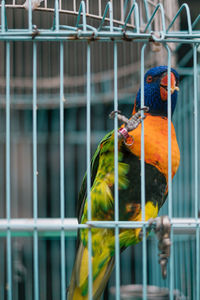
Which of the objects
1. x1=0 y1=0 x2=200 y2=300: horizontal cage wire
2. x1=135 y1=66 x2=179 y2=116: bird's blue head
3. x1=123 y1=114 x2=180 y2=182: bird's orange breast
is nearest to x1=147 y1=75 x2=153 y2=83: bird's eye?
x1=135 y1=66 x2=179 y2=116: bird's blue head

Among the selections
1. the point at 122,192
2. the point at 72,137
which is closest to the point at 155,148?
the point at 122,192

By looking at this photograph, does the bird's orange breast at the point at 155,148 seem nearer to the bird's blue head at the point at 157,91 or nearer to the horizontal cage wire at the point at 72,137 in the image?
the bird's blue head at the point at 157,91

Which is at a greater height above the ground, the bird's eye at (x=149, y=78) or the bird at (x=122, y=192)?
the bird's eye at (x=149, y=78)

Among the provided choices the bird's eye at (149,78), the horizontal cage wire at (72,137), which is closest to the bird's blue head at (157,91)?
the bird's eye at (149,78)

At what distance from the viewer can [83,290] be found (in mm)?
923

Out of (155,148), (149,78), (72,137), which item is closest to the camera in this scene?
(155,148)

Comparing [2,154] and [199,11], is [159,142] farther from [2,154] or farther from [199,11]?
[2,154]

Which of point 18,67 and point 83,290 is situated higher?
point 18,67

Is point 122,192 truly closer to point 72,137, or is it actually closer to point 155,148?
point 155,148

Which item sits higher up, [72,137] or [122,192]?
[72,137]

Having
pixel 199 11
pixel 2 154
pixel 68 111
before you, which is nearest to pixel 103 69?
pixel 68 111

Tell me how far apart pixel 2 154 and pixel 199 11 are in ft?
→ 4.42

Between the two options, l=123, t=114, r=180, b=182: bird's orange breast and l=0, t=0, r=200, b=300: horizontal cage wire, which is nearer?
l=123, t=114, r=180, b=182: bird's orange breast

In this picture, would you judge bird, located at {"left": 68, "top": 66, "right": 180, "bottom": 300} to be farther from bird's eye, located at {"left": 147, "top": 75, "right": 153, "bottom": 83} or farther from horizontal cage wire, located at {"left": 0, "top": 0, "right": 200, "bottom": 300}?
horizontal cage wire, located at {"left": 0, "top": 0, "right": 200, "bottom": 300}
